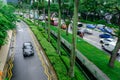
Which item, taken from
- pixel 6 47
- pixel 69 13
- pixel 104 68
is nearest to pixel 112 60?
pixel 104 68

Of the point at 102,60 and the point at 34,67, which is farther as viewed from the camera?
the point at 102,60

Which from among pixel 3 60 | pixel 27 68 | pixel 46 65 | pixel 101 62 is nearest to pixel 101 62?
pixel 101 62

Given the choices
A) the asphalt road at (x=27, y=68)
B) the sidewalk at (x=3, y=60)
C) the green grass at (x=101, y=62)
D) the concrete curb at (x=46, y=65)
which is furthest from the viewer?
the green grass at (x=101, y=62)

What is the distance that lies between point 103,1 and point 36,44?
19.4 metres

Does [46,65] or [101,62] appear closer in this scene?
[46,65]

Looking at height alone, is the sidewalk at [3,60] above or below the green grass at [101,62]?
above

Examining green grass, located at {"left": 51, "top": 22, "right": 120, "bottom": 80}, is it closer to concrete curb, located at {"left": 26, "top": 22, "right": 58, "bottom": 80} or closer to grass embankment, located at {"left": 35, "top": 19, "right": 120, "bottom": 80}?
grass embankment, located at {"left": 35, "top": 19, "right": 120, "bottom": 80}

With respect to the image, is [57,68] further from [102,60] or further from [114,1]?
[114,1]

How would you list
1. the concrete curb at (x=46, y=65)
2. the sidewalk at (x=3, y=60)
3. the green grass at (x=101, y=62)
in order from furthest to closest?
the green grass at (x=101, y=62) → the sidewalk at (x=3, y=60) → the concrete curb at (x=46, y=65)

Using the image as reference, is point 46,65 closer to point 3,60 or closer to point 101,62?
point 3,60

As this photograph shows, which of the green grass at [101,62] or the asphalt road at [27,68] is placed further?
the green grass at [101,62]

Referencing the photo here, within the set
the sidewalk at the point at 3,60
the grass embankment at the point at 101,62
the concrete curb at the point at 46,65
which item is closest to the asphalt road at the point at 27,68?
the concrete curb at the point at 46,65

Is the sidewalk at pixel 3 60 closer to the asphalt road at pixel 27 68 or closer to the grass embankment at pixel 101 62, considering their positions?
the asphalt road at pixel 27 68

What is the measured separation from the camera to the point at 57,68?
2606 centimetres
